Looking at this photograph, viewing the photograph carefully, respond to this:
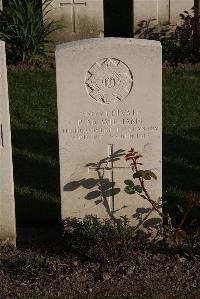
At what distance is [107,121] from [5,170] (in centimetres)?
95

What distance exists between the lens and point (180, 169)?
7.85 meters


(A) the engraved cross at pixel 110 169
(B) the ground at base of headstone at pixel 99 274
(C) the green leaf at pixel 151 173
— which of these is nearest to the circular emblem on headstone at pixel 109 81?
(A) the engraved cross at pixel 110 169

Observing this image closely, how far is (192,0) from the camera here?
40.2 ft

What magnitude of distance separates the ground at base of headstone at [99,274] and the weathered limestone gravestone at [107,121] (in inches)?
15.5

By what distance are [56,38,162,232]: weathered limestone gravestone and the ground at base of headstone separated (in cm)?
39

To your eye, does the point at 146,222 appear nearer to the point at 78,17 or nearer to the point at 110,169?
the point at 110,169

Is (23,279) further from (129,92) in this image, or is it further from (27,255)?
(129,92)

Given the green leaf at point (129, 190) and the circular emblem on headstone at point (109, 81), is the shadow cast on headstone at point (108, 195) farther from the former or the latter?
the circular emblem on headstone at point (109, 81)

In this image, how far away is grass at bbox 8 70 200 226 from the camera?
7137mm

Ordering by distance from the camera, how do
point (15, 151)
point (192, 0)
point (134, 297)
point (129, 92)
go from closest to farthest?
1. point (134, 297)
2. point (129, 92)
3. point (15, 151)
4. point (192, 0)

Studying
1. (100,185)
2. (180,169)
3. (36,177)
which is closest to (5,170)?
(100,185)

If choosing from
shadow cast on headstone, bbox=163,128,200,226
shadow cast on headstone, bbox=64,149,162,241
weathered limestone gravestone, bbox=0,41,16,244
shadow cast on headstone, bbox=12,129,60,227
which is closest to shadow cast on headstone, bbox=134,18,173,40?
shadow cast on headstone, bbox=163,128,200,226

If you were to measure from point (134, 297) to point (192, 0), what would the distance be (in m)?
7.81

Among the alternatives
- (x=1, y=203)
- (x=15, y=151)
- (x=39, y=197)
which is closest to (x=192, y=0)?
(x=15, y=151)
